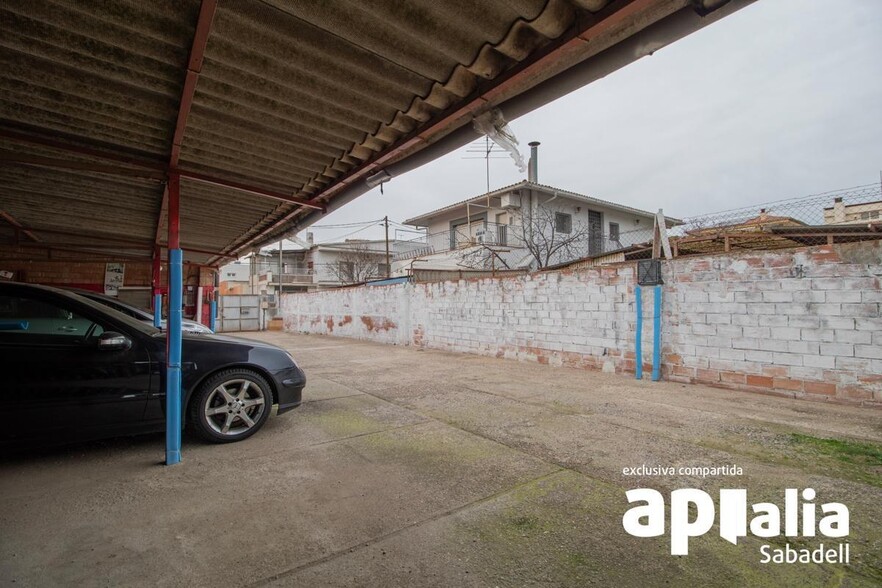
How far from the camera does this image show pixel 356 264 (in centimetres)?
3362

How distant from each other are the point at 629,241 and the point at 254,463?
23307 mm

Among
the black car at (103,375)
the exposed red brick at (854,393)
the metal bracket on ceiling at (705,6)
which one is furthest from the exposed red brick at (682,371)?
the black car at (103,375)

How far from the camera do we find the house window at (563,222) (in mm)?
19281

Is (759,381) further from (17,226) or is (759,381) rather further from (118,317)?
(17,226)

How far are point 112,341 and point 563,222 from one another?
1883cm

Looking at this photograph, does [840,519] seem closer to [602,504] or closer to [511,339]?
[602,504]

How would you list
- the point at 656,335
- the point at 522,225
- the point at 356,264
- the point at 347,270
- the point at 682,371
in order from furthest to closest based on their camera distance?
1. the point at 356,264
2. the point at 347,270
3. the point at 522,225
4. the point at 656,335
5. the point at 682,371

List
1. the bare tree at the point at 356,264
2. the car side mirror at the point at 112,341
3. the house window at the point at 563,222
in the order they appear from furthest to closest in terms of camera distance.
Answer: the bare tree at the point at 356,264 → the house window at the point at 563,222 → the car side mirror at the point at 112,341

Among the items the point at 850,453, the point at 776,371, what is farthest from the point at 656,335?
the point at 850,453

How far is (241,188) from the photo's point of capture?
414cm

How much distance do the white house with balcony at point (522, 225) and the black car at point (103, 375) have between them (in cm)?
1323

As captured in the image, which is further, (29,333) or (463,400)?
(463,400)

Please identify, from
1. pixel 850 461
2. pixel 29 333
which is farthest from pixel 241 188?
pixel 850 461

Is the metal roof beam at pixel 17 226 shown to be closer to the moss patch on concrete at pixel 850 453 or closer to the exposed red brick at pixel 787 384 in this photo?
the moss patch on concrete at pixel 850 453
